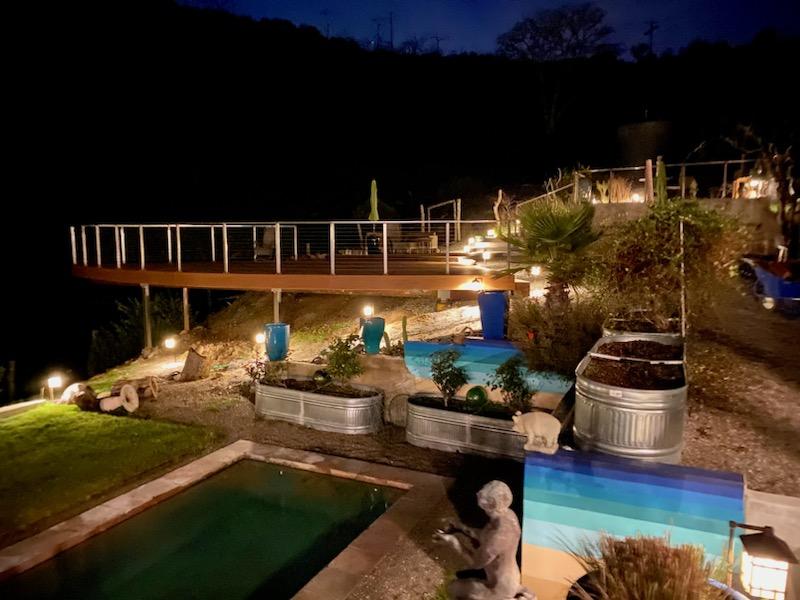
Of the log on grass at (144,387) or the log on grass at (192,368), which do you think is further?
the log on grass at (192,368)

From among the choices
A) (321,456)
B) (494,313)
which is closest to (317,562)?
(321,456)

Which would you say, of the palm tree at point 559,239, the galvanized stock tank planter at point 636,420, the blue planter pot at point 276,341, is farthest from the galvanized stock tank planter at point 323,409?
the galvanized stock tank planter at point 636,420

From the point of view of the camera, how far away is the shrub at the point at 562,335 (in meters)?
7.11

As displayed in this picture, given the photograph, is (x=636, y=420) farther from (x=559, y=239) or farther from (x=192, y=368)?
(x=192, y=368)

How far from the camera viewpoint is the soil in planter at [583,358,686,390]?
4.63 m

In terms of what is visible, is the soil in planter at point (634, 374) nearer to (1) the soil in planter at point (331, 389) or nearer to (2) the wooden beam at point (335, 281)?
(1) the soil in planter at point (331, 389)

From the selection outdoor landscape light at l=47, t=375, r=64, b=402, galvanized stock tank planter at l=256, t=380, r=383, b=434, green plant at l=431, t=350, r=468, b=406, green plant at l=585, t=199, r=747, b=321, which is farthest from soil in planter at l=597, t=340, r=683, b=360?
outdoor landscape light at l=47, t=375, r=64, b=402

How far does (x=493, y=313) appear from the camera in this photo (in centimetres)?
840

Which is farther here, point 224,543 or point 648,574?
point 224,543

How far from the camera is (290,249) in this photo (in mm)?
19703

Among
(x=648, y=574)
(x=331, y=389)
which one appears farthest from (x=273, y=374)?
(x=648, y=574)

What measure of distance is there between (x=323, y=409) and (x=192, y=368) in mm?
3733

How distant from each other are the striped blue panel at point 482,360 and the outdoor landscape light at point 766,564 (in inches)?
156

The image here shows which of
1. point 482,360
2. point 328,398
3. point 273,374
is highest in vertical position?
point 482,360
